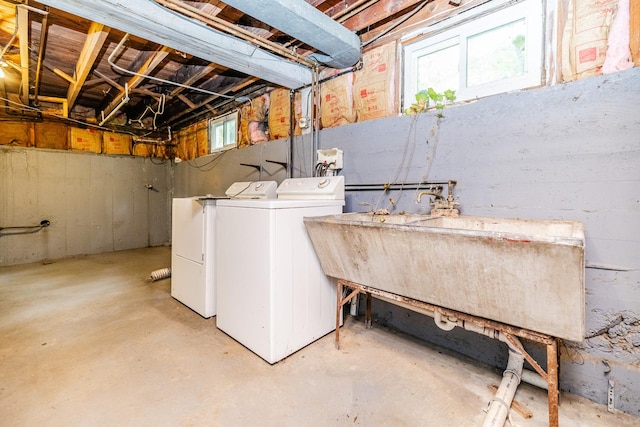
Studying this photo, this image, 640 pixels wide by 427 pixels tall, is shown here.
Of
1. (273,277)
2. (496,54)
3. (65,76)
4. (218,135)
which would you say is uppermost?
(65,76)

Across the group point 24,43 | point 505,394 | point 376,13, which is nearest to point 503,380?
point 505,394

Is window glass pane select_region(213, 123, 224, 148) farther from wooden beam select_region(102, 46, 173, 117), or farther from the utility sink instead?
the utility sink

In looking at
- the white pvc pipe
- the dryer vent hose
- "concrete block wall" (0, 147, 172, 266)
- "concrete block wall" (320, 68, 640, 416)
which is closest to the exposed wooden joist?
"concrete block wall" (0, 147, 172, 266)

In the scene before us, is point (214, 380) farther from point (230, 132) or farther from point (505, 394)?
point (230, 132)

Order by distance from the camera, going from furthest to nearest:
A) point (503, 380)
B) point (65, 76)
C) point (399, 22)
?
point (65, 76) < point (399, 22) < point (503, 380)

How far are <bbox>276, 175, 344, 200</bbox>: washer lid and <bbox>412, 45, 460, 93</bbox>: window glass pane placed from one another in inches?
40.2

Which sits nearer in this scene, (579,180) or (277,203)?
(579,180)

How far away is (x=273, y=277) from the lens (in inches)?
74.4

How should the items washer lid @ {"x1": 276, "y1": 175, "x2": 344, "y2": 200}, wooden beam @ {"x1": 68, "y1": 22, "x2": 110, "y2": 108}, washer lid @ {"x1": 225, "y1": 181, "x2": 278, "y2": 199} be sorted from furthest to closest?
washer lid @ {"x1": 225, "y1": 181, "x2": 278, "y2": 199} → wooden beam @ {"x1": 68, "y1": 22, "x2": 110, "y2": 108} → washer lid @ {"x1": 276, "y1": 175, "x2": 344, "y2": 200}

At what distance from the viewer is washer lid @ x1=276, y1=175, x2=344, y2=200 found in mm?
2369

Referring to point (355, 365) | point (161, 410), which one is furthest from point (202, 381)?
point (355, 365)

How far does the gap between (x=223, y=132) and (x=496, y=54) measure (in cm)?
389

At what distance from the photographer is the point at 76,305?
286cm

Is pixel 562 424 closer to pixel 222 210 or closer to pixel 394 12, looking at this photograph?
pixel 222 210
